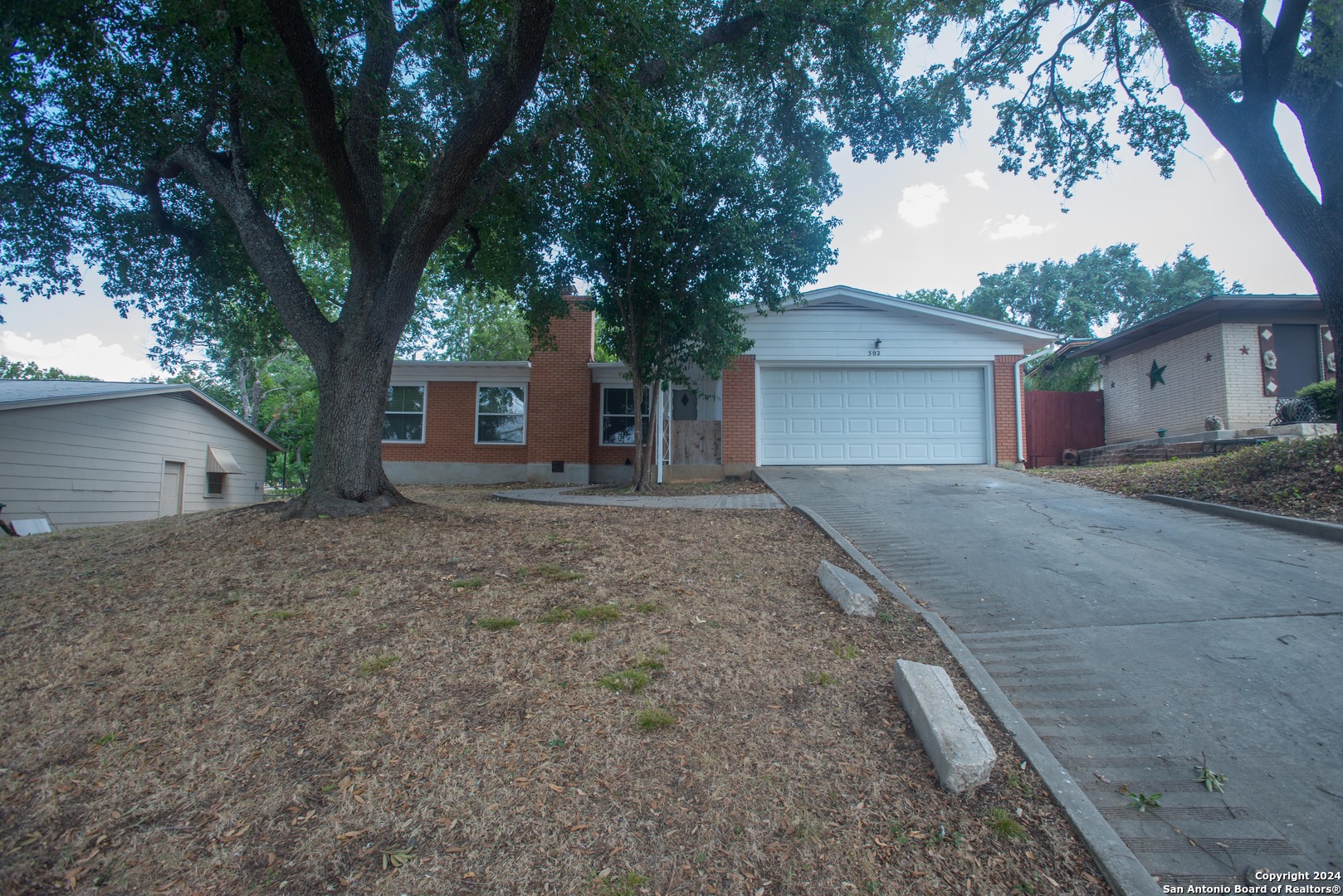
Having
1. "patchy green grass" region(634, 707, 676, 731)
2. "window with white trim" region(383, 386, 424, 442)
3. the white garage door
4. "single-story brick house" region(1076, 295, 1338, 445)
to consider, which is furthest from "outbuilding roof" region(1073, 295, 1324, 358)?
"window with white trim" region(383, 386, 424, 442)

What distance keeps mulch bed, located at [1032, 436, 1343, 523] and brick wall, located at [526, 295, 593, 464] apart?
1110cm

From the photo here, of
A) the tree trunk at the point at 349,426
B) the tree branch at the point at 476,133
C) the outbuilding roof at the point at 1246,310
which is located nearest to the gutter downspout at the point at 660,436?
the tree branch at the point at 476,133

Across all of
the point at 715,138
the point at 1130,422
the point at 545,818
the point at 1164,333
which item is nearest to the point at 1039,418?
the point at 1130,422

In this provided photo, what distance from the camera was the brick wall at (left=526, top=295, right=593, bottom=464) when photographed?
1664 cm

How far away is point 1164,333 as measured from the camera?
15.9 metres

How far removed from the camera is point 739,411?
13.5m

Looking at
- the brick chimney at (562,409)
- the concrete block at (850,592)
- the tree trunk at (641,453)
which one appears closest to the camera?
the concrete block at (850,592)

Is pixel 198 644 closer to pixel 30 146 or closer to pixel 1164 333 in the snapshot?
Result: pixel 30 146

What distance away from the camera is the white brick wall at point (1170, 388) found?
1416 centimetres

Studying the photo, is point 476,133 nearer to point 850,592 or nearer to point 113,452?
point 850,592

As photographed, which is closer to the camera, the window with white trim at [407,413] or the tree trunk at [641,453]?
the tree trunk at [641,453]

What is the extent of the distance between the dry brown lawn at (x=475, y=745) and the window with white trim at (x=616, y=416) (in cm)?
1217

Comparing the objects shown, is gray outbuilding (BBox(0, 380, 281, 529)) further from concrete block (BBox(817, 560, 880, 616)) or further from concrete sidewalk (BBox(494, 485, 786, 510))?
concrete block (BBox(817, 560, 880, 616))

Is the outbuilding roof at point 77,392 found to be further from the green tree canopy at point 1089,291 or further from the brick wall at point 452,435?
the green tree canopy at point 1089,291
